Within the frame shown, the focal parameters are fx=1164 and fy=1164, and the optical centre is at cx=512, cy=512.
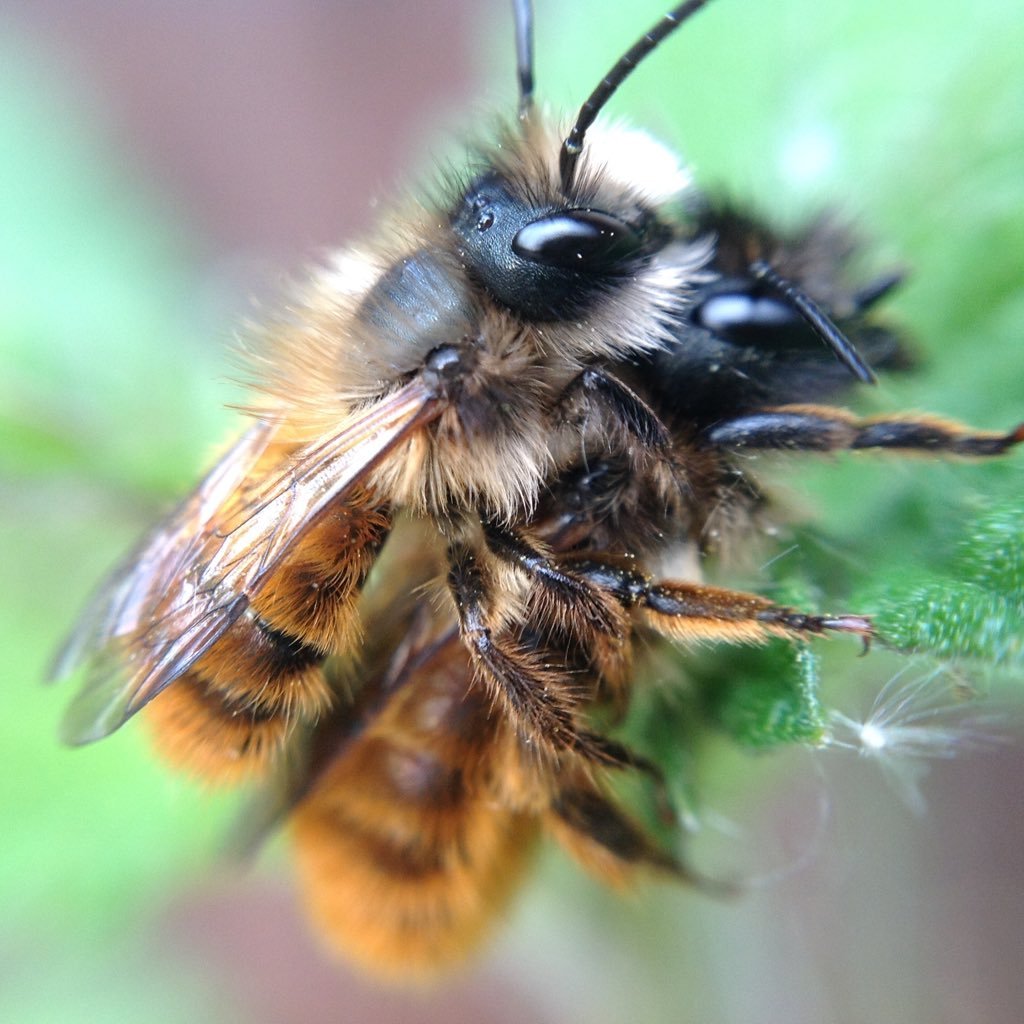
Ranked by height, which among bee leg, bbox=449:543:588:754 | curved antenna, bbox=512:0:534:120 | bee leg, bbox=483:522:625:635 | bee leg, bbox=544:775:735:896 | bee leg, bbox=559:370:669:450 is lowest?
bee leg, bbox=544:775:735:896

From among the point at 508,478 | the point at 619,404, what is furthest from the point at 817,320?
the point at 508,478

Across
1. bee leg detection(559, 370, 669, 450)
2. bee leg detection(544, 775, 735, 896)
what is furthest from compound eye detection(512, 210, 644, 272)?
bee leg detection(544, 775, 735, 896)

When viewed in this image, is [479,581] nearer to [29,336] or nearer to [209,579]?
[209,579]

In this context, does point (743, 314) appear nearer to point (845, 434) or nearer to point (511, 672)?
point (845, 434)

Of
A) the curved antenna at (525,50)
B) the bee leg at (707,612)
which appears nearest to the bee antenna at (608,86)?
the curved antenna at (525,50)

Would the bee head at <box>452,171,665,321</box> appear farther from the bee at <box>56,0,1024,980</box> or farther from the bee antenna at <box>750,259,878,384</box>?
the bee antenna at <box>750,259,878,384</box>

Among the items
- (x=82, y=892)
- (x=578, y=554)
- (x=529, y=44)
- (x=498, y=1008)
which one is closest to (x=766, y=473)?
(x=578, y=554)
